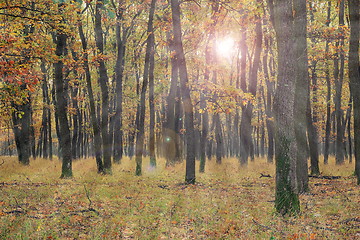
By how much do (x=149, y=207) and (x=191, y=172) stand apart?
496 centimetres

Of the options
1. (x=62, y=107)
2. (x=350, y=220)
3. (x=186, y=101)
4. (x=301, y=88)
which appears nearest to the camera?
(x=350, y=220)

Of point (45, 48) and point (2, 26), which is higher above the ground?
point (2, 26)

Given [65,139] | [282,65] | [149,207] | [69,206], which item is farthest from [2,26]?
[282,65]

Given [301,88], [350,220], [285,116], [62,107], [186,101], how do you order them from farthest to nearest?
[62,107], [186,101], [301,88], [285,116], [350,220]

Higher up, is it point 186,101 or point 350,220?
point 186,101

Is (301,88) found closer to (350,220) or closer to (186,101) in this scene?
(350,220)

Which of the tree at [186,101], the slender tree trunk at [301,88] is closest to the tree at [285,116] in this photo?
the slender tree trunk at [301,88]

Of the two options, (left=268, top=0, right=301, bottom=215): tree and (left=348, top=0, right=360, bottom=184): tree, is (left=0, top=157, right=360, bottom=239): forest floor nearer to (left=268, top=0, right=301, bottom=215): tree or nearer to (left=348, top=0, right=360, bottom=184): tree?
(left=268, top=0, right=301, bottom=215): tree

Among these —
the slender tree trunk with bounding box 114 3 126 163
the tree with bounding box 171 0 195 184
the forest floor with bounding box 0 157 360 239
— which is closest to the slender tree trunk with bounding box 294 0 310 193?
the forest floor with bounding box 0 157 360 239

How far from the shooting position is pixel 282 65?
771 centimetres

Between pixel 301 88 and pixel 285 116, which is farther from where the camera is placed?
pixel 301 88

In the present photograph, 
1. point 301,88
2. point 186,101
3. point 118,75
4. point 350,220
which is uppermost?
point 118,75

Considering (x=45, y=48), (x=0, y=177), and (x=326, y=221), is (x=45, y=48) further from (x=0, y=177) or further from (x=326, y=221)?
(x=326, y=221)

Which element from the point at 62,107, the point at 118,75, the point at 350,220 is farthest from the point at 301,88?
the point at 118,75
